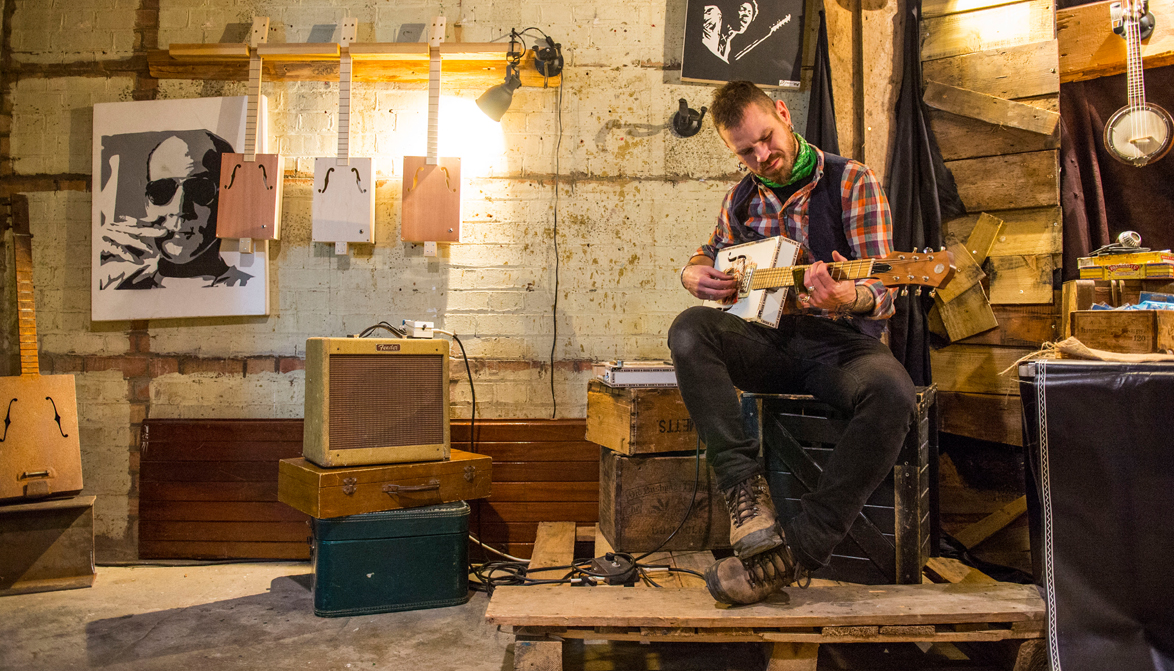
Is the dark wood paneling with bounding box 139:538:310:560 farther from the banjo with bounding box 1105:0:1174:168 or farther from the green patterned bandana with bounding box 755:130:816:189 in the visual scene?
the banjo with bounding box 1105:0:1174:168

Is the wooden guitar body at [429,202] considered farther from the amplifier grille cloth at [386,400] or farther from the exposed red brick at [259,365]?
the exposed red brick at [259,365]

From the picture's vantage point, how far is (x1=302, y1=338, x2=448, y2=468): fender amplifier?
2.53 metres

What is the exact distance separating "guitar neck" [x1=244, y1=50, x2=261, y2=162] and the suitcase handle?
1763 mm

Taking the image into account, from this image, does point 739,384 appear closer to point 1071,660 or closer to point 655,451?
point 655,451

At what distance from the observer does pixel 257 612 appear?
8.37 ft

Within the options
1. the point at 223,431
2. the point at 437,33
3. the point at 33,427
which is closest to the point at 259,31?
the point at 437,33

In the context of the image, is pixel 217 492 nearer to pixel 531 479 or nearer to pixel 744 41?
pixel 531 479

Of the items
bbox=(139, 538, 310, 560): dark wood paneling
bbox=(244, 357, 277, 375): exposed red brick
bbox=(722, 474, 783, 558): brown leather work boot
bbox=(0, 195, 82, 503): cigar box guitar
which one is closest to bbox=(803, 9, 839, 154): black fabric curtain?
bbox=(722, 474, 783, 558): brown leather work boot

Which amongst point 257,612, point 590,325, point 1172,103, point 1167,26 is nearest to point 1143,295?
point 1172,103

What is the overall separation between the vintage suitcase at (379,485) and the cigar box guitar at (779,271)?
1230mm

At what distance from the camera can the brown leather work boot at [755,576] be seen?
175 centimetres

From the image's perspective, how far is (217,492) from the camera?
3.18m

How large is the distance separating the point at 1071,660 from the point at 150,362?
382 cm

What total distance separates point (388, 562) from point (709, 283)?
5.27 ft
